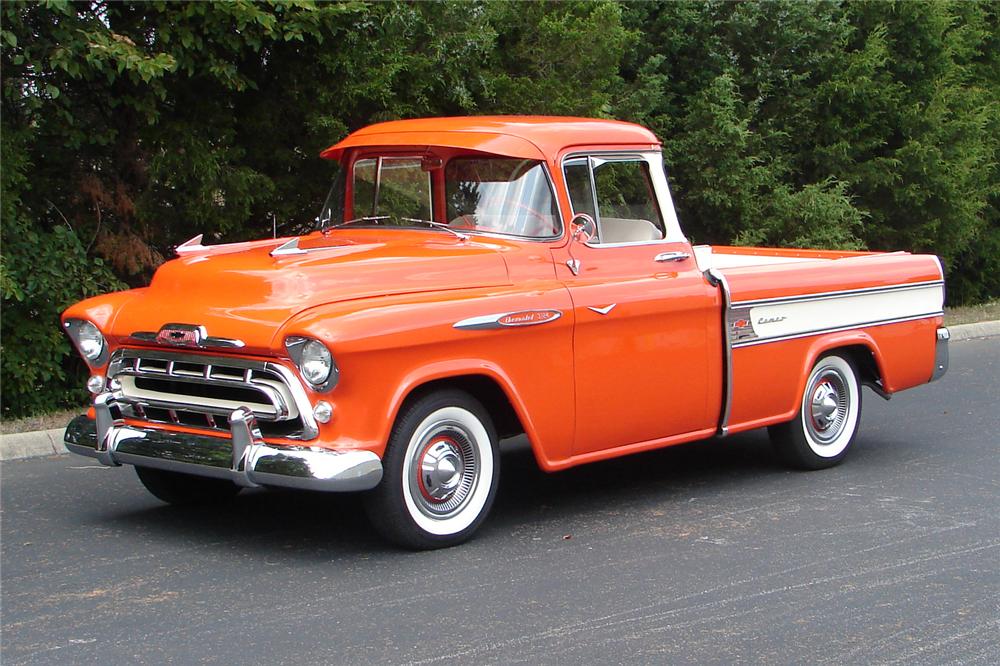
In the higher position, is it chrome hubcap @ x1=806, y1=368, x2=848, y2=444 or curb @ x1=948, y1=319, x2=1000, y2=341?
chrome hubcap @ x1=806, y1=368, x2=848, y2=444

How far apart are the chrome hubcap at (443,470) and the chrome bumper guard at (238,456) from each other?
1.20 ft

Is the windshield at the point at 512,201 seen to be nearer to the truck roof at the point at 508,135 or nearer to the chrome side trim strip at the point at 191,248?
the truck roof at the point at 508,135

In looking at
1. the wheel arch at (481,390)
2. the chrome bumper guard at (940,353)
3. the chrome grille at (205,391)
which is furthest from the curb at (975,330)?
the chrome grille at (205,391)

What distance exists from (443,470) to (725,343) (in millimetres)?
1902

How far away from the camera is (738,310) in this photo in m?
7.13

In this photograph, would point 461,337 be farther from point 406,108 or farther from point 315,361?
point 406,108

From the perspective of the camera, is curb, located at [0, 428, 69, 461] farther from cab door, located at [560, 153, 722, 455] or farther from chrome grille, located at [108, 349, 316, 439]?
cab door, located at [560, 153, 722, 455]

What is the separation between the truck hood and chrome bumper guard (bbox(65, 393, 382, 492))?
1.28 feet

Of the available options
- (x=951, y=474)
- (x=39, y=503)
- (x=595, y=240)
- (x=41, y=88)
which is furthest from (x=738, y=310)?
(x=41, y=88)

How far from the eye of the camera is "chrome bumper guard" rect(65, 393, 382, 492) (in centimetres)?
545

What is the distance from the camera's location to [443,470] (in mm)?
5977

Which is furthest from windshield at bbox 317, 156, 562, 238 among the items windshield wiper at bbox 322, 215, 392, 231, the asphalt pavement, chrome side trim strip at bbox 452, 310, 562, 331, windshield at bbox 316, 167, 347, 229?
the asphalt pavement

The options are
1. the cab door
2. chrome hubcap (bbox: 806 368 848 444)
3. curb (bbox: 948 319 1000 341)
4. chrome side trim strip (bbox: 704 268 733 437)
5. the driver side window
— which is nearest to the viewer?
the cab door

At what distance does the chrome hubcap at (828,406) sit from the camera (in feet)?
25.8
